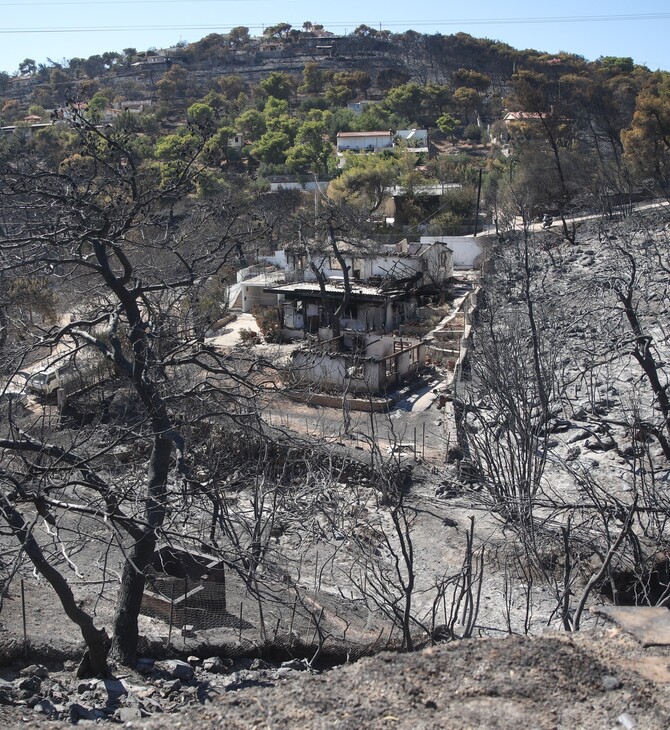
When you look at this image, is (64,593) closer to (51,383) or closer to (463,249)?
(51,383)

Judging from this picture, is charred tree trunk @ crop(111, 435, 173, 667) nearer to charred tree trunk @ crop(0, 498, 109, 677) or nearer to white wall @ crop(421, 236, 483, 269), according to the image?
charred tree trunk @ crop(0, 498, 109, 677)

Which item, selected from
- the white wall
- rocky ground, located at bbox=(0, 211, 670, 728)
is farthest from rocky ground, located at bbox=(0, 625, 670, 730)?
the white wall

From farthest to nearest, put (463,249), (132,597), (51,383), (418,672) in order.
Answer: (463,249)
(51,383)
(132,597)
(418,672)

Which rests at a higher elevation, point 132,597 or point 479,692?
point 479,692

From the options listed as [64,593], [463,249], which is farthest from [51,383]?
[463,249]

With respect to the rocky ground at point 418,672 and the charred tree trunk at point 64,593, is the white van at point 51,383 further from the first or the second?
the charred tree trunk at point 64,593

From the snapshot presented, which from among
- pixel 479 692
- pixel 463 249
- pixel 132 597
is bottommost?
pixel 132 597

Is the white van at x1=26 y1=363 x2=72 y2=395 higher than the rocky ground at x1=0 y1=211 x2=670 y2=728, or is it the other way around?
the white van at x1=26 y1=363 x2=72 y2=395

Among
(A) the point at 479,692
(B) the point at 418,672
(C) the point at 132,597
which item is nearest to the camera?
(A) the point at 479,692

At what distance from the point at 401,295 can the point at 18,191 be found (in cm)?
2036

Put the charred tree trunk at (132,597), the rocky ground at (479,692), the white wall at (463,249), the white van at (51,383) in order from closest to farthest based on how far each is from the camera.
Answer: the rocky ground at (479,692) < the charred tree trunk at (132,597) < the white van at (51,383) < the white wall at (463,249)

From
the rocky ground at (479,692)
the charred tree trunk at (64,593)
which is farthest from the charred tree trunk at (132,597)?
the rocky ground at (479,692)

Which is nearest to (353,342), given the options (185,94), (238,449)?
(238,449)

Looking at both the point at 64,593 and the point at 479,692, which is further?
the point at 64,593
